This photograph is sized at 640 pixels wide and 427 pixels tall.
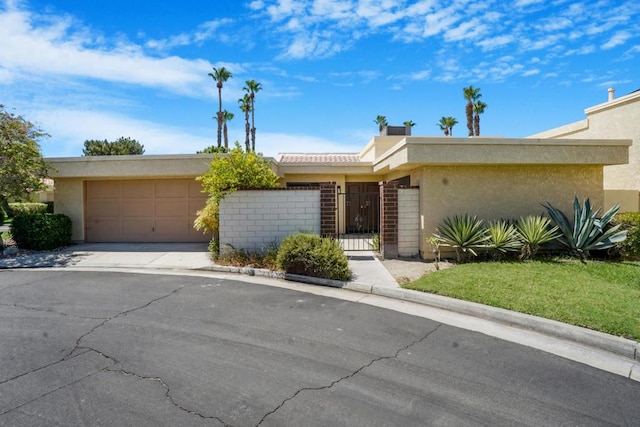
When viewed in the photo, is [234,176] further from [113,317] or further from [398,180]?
[398,180]

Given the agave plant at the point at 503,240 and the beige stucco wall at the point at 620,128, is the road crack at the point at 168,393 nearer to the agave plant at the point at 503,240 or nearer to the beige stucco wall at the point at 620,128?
the agave plant at the point at 503,240

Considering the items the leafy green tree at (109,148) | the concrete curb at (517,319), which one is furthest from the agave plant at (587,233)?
the leafy green tree at (109,148)

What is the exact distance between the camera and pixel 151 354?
4.62 m

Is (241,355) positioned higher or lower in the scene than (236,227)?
lower

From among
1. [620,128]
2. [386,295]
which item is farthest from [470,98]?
[386,295]

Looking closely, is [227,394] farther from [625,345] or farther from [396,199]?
[396,199]

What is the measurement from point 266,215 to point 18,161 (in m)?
9.08

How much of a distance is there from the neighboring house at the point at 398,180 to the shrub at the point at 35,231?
161cm

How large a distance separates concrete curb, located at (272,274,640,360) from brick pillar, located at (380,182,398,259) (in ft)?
10.3

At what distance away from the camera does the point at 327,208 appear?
11.0 meters

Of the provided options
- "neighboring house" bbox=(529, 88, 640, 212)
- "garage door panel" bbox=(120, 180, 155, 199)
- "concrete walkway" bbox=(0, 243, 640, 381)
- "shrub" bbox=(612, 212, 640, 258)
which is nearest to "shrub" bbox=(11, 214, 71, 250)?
"concrete walkway" bbox=(0, 243, 640, 381)

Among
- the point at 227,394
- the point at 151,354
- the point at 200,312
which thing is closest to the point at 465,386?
the point at 227,394

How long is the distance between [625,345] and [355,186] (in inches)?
547

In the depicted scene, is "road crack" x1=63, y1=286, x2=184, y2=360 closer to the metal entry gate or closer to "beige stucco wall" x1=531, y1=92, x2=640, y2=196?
the metal entry gate
